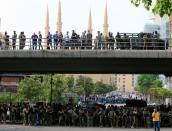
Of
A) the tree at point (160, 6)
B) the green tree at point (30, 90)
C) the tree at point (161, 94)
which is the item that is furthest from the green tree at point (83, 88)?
the tree at point (160, 6)

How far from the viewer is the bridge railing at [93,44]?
35281mm

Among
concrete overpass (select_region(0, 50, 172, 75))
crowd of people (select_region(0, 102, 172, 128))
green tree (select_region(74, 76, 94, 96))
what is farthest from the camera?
green tree (select_region(74, 76, 94, 96))

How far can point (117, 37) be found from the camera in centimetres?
3578

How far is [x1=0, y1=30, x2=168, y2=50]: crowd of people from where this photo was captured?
3531 centimetres

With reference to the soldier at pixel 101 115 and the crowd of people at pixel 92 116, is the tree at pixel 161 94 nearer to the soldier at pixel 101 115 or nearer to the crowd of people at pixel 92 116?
the crowd of people at pixel 92 116

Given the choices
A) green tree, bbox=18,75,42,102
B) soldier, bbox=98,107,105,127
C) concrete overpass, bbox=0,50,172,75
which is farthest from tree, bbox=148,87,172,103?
soldier, bbox=98,107,105,127

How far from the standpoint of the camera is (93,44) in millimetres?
35688

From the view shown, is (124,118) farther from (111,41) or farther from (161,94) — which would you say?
(161,94)

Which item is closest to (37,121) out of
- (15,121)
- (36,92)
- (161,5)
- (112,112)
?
(15,121)

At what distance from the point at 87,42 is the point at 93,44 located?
51 centimetres

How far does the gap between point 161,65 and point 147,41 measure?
3.51 m

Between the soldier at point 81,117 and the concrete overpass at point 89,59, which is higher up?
the concrete overpass at point 89,59

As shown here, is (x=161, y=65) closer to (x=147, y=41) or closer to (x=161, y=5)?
(x=147, y=41)

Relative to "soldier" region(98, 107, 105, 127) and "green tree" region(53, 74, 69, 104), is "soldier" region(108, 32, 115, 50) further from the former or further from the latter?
"green tree" region(53, 74, 69, 104)
